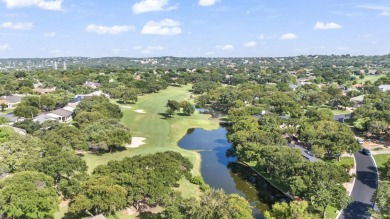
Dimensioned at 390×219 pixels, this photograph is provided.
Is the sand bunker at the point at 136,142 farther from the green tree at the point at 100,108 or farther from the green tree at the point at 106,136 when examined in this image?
the green tree at the point at 100,108

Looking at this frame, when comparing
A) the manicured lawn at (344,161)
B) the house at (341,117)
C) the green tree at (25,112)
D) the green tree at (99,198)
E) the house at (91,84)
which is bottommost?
the manicured lawn at (344,161)

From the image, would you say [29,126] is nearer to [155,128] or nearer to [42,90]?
[155,128]

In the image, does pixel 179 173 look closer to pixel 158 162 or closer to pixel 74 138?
pixel 158 162

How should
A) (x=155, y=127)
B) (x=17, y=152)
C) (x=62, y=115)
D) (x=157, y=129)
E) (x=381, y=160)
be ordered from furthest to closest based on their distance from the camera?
(x=155, y=127) < (x=62, y=115) < (x=157, y=129) < (x=381, y=160) < (x=17, y=152)

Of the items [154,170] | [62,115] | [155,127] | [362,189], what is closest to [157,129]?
[155,127]

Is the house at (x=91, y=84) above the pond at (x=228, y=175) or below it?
above

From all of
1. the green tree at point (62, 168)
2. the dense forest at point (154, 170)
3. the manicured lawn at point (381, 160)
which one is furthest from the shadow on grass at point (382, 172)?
the green tree at point (62, 168)
